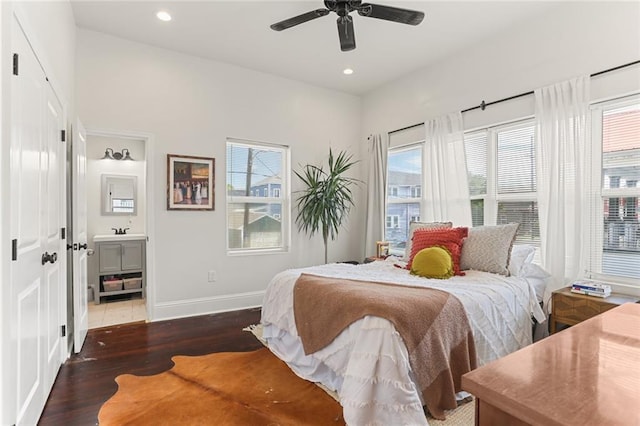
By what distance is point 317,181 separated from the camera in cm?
476

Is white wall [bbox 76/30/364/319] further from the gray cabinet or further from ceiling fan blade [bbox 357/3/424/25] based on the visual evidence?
ceiling fan blade [bbox 357/3/424/25]

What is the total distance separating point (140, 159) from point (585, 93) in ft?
18.3

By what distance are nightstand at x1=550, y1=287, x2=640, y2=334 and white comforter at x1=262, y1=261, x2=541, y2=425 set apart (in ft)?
0.53

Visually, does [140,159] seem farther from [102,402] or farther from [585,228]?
[585,228]

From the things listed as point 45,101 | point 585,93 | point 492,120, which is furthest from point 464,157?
point 45,101

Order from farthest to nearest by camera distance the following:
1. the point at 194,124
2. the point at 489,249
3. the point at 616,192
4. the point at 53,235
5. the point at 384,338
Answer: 1. the point at 194,124
2. the point at 489,249
3. the point at 616,192
4. the point at 53,235
5. the point at 384,338

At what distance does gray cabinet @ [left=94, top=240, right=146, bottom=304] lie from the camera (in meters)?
4.53

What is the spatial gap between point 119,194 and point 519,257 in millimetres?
5317

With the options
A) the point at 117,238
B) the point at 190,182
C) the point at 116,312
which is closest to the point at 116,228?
the point at 117,238

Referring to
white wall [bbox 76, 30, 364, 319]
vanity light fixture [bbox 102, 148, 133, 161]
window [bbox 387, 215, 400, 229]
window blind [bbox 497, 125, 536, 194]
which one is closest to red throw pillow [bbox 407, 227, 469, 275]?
window blind [bbox 497, 125, 536, 194]

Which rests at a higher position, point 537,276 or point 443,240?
point 443,240

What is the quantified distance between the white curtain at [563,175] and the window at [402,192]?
1.52 metres

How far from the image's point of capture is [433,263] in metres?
2.83

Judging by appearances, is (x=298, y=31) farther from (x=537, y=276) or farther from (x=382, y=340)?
(x=537, y=276)
